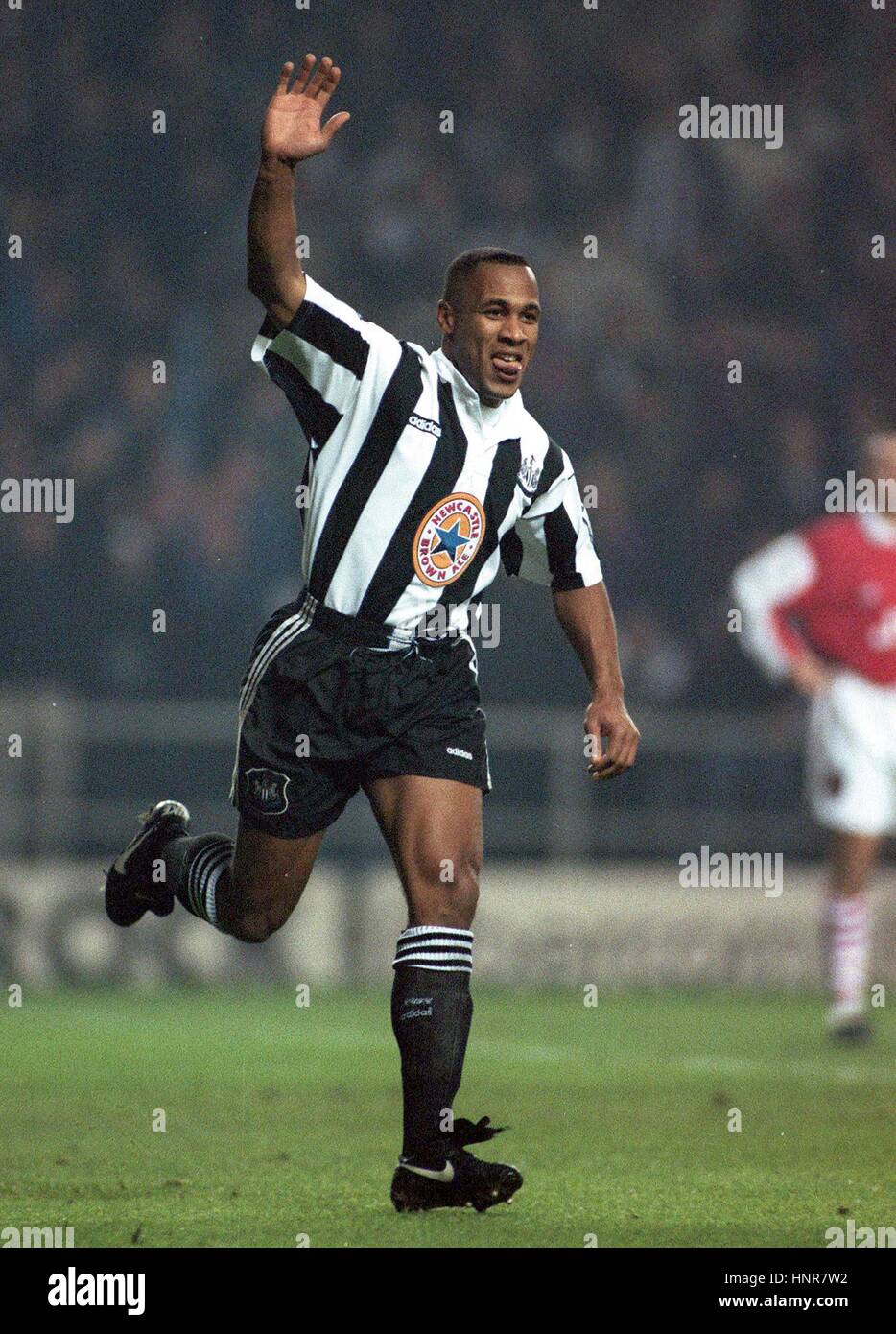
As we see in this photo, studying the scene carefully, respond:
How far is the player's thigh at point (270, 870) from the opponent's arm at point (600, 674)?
69cm

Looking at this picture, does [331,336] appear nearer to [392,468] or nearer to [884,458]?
[392,468]

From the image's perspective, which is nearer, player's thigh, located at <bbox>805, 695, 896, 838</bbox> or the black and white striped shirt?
the black and white striped shirt

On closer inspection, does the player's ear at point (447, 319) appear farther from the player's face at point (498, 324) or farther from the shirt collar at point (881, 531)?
the shirt collar at point (881, 531)

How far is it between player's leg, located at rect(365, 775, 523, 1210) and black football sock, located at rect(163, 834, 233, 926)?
0.81m

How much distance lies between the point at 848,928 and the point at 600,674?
427 cm

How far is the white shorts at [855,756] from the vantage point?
31.2ft

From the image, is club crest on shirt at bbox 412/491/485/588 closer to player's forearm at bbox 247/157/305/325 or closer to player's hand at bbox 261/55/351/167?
player's forearm at bbox 247/157/305/325

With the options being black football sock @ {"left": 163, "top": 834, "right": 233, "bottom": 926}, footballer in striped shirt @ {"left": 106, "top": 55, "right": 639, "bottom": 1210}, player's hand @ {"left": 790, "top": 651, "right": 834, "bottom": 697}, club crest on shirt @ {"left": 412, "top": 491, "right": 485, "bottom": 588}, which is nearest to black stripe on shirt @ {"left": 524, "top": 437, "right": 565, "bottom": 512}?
footballer in striped shirt @ {"left": 106, "top": 55, "right": 639, "bottom": 1210}

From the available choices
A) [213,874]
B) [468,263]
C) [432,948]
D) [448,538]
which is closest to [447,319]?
[468,263]

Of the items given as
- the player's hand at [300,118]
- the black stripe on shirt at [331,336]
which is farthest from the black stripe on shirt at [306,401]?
the player's hand at [300,118]

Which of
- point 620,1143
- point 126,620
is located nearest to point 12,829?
point 126,620

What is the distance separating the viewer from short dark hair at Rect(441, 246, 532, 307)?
505 cm

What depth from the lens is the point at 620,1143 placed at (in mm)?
6145

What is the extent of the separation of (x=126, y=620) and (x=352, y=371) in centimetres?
822
